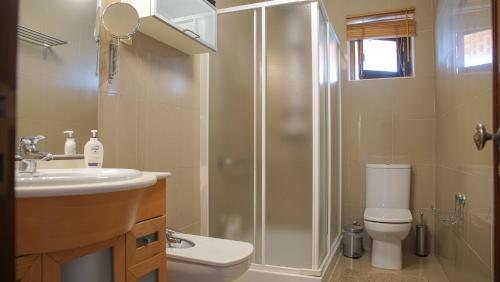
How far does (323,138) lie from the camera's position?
2373mm

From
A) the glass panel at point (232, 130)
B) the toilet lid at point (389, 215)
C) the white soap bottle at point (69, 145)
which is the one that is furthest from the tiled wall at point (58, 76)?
the toilet lid at point (389, 215)

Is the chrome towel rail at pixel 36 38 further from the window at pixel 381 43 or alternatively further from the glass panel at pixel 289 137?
the window at pixel 381 43

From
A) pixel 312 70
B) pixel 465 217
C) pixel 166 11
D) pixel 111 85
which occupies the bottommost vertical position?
pixel 465 217

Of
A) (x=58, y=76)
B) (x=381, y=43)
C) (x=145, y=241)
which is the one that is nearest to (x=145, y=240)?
(x=145, y=241)

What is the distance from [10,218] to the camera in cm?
32

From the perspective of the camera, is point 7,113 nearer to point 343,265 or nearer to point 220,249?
point 220,249

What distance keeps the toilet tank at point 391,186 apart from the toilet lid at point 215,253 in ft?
5.79

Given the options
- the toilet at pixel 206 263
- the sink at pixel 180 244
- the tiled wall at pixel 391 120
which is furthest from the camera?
the tiled wall at pixel 391 120

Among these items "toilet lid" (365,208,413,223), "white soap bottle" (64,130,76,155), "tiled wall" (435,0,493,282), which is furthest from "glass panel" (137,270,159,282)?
"toilet lid" (365,208,413,223)

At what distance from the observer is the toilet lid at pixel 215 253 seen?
5.04 ft

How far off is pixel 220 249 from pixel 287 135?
0.89 meters

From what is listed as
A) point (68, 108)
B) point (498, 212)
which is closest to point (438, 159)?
point (498, 212)

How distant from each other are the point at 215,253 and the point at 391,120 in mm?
2290

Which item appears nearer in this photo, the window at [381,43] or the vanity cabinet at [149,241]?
the vanity cabinet at [149,241]
